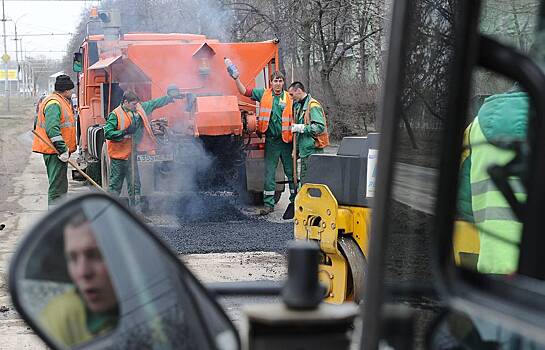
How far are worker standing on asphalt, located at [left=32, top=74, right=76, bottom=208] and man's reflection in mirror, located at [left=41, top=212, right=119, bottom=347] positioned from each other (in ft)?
29.7

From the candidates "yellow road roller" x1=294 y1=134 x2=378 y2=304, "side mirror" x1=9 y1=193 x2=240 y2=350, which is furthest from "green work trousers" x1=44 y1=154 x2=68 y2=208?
"side mirror" x1=9 y1=193 x2=240 y2=350

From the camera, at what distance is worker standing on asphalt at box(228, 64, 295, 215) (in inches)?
438

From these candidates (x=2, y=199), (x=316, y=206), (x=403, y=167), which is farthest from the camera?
(x=2, y=199)

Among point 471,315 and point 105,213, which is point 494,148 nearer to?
point 471,315

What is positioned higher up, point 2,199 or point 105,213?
point 105,213

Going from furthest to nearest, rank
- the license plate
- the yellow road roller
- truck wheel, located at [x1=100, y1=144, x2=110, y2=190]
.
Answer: truck wheel, located at [x1=100, y1=144, x2=110, y2=190]
the license plate
the yellow road roller

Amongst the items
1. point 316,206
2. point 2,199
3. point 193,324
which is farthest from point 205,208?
point 193,324

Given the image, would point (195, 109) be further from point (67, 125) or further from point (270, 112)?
point (67, 125)

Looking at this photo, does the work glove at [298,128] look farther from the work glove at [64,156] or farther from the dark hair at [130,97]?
the work glove at [64,156]

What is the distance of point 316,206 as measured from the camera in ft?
18.2

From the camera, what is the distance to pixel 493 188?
1.26 m

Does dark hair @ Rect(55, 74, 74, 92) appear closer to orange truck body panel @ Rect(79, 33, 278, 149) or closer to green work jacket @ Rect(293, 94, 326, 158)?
orange truck body panel @ Rect(79, 33, 278, 149)

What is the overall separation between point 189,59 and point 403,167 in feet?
32.8

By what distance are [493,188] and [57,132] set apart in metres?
9.35
